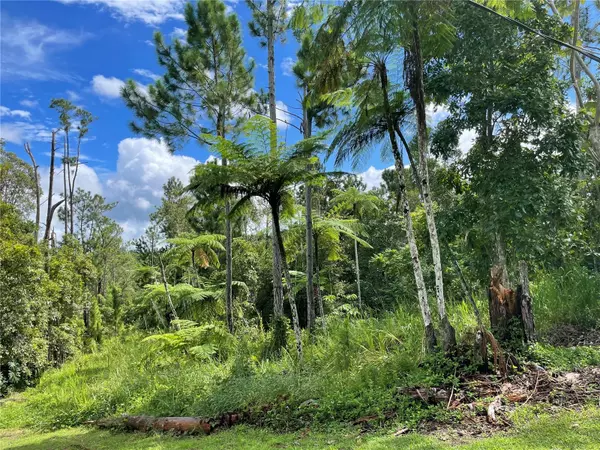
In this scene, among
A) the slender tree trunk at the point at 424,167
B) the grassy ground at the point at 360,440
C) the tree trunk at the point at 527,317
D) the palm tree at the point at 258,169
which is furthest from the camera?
the palm tree at the point at 258,169

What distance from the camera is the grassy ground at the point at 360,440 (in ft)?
10.4

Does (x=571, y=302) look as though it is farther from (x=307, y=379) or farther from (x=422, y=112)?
(x=307, y=379)

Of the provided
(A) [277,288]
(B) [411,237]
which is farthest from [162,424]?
(B) [411,237]

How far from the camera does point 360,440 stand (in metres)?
3.82

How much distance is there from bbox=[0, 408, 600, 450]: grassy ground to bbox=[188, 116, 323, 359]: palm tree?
232 centimetres

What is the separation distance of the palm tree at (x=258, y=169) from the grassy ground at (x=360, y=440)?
91.4 inches

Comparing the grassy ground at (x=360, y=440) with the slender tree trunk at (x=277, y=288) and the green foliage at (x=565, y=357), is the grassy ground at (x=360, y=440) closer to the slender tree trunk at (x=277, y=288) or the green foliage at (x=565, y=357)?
the green foliage at (x=565, y=357)

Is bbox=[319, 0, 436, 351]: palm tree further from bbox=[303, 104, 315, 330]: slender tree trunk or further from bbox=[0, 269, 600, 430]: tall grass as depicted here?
bbox=[303, 104, 315, 330]: slender tree trunk

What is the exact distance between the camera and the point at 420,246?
8930mm

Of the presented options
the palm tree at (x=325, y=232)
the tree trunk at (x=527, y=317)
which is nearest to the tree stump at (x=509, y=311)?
the tree trunk at (x=527, y=317)

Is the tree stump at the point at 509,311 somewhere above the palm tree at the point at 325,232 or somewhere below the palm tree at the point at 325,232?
below

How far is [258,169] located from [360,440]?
4293mm

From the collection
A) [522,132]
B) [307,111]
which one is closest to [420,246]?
[522,132]

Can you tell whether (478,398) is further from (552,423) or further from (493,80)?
(493,80)
